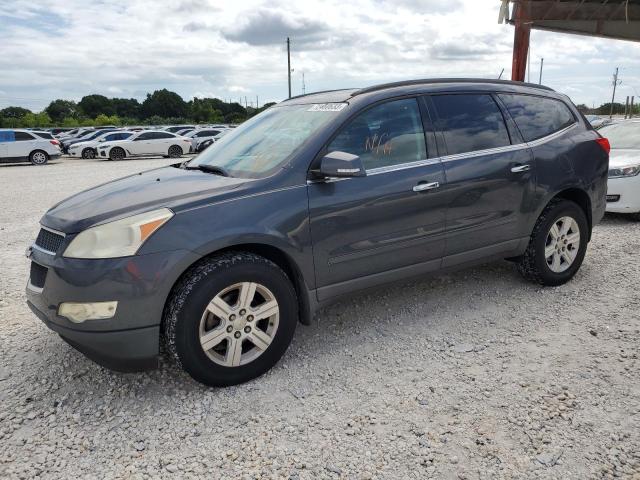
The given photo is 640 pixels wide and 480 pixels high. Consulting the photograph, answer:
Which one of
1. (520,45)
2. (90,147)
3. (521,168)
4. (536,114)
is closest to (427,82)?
(521,168)

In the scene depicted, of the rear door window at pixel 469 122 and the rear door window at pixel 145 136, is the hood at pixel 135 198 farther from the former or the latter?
the rear door window at pixel 145 136

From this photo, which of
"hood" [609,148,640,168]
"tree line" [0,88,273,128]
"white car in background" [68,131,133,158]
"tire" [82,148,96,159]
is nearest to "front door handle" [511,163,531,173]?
"hood" [609,148,640,168]

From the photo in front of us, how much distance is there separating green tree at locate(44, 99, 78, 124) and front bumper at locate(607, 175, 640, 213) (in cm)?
8196

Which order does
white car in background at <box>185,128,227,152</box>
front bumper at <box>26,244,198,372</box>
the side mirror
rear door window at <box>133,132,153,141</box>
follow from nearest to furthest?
front bumper at <box>26,244,198,372</box>, the side mirror, rear door window at <box>133,132,153,141</box>, white car in background at <box>185,128,227,152</box>

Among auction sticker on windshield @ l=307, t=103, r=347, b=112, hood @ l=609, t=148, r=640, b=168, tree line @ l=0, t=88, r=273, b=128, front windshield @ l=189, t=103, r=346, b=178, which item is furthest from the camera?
tree line @ l=0, t=88, r=273, b=128

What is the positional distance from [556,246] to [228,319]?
302 centimetres

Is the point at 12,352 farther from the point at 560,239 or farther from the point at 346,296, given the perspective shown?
the point at 560,239

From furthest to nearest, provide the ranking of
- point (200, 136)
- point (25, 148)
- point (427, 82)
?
point (200, 136) → point (25, 148) → point (427, 82)

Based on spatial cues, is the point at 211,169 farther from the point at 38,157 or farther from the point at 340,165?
the point at 38,157

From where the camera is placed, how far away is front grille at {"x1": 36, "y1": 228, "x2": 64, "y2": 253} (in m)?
2.94

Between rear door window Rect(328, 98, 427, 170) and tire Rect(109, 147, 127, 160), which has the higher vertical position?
rear door window Rect(328, 98, 427, 170)

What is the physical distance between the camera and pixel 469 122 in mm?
4035

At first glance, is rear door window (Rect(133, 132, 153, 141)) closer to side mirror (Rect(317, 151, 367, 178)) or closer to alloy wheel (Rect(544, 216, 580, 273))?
alloy wheel (Rect(544, 216, 580, 273))

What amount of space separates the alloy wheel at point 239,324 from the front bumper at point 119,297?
10.9 inches
